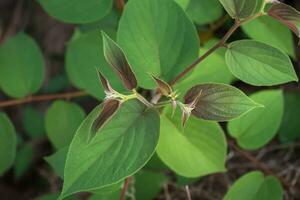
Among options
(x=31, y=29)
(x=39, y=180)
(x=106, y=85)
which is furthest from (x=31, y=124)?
(x=106, y=85)

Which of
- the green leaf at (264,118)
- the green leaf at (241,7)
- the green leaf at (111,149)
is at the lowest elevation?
the green leaf at (264,118)

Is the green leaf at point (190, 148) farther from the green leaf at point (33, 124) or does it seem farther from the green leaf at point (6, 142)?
the green leaf at point (33, 124)

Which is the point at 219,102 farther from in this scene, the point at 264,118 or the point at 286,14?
the point at 264,118

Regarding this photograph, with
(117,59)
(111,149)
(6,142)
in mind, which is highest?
(117,59)

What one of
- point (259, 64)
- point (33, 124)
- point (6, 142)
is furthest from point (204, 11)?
point (33, 124)

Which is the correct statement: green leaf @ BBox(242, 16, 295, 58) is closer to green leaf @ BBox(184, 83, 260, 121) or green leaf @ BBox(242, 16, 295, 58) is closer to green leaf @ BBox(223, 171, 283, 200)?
green leaf @ BBox(223, 171, 283, 200)

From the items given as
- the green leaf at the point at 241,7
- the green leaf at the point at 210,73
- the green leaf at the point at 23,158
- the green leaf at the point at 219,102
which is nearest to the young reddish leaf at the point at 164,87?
the green leaf at the point at 219,102
